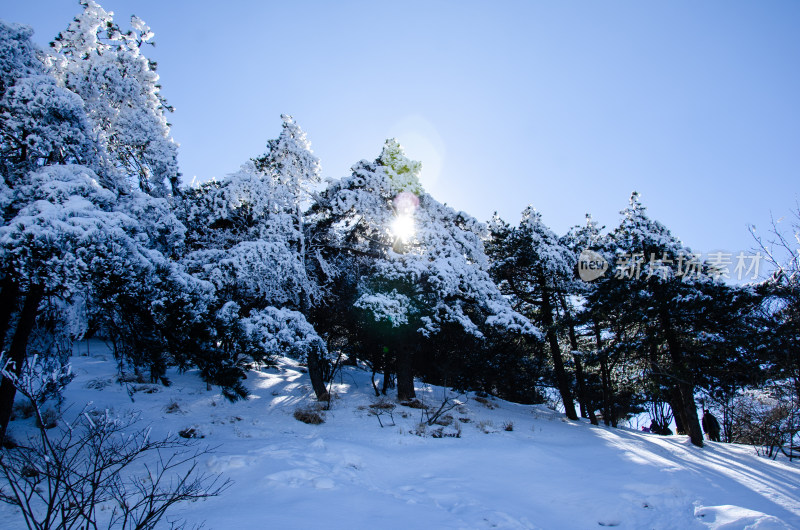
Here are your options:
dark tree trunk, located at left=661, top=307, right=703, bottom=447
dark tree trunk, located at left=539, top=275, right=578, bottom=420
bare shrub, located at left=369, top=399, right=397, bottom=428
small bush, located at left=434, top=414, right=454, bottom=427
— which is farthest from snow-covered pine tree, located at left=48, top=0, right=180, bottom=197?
dark tree trunk, located at left=661, top=307, right=703, bottom=447

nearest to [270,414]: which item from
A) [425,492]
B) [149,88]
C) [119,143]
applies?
[425,492]

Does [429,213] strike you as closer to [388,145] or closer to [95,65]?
[388,145]

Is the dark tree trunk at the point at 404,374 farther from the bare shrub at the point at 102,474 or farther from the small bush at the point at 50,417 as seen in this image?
the small bush at the point at 50,417

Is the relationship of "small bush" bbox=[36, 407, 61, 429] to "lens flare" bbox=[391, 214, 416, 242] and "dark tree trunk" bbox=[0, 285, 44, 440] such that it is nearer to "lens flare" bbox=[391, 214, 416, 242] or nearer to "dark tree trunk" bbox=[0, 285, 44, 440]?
"dark tree trunk" bbox=[0, 285, 44, 440]

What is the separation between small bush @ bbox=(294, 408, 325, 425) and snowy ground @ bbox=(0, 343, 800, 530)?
11.5 inches

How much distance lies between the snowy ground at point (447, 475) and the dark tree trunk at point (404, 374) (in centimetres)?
174

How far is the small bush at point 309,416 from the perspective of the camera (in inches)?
460

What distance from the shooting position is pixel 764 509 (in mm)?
6445

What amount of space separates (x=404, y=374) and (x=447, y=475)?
7.48 m

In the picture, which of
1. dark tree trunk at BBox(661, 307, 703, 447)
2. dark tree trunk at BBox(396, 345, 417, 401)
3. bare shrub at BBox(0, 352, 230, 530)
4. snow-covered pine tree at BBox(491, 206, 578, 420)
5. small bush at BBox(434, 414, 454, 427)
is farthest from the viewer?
snow-covered pine tree at BBox(491, 206, 578, 420)

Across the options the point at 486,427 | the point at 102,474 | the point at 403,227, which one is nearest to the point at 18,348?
the point at 102,474

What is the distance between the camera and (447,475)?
26.4ft

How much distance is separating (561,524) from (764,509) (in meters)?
3.63

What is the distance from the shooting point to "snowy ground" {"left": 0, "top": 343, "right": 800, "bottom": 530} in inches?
226
